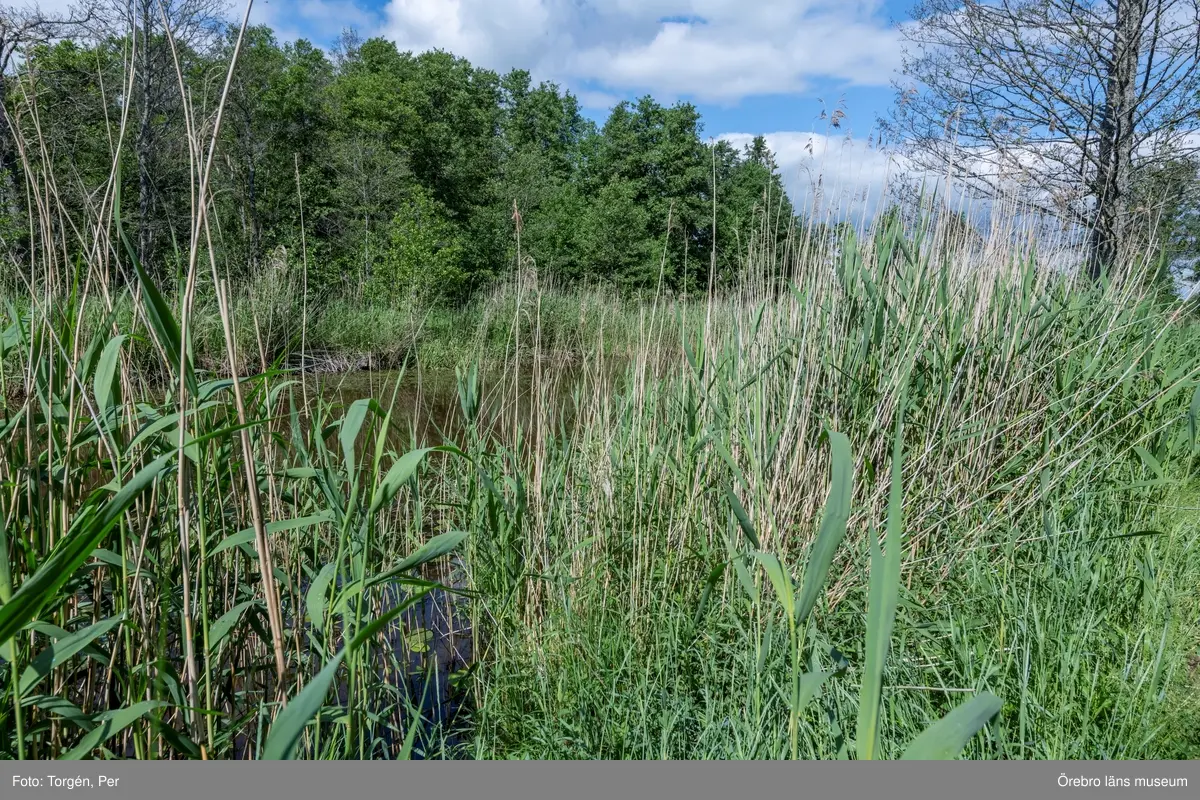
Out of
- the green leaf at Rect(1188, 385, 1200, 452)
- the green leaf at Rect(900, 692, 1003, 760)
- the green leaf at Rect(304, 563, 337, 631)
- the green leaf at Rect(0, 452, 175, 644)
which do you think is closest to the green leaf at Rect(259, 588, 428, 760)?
the green leaf at Rect(0, 452, 175, 644)

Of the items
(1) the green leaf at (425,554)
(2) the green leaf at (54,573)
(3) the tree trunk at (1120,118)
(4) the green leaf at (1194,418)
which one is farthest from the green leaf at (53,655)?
(3) the tree trunk at (1120,118)

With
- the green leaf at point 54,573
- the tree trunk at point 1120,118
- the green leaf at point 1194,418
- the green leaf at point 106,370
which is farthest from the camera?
the tree trunk at point 1120,118

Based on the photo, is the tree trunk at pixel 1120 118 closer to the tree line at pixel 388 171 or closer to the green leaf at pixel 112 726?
the tree line at pixel 388 171

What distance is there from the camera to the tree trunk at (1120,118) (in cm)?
670

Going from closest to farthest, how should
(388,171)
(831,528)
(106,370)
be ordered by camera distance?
(831,528) → (106,370) → (388,171)

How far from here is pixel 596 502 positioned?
2230mm

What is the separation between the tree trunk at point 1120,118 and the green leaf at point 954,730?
7587 millimetres

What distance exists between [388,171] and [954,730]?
19032 millimetres

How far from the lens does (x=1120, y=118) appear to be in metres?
6.93

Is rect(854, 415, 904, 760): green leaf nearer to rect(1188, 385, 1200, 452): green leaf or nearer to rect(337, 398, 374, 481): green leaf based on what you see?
rect(337, 398, 374, 481): green leaf

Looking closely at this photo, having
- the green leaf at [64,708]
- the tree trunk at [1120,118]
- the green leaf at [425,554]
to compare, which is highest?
the tree trunk at [1120,118]

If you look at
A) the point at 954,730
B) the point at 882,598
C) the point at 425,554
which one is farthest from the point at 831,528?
the point at 425,554

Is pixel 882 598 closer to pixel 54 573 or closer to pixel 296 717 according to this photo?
pixel 296 717

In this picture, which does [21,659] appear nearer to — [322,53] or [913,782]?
[913,782]
